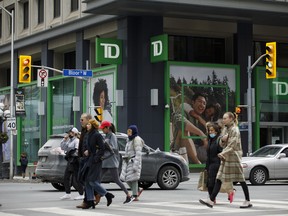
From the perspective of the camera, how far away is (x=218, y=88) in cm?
A: 4075

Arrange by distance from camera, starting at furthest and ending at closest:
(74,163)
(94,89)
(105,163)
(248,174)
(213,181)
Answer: (94,89)
(248,174)
(74,163)
(105,163)
(213,181)

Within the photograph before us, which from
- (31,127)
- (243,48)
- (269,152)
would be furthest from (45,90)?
(269,152)


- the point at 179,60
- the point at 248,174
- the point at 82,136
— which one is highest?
the point at 179,60

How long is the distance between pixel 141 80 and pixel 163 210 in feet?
80.8

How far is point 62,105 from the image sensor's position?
4662cm

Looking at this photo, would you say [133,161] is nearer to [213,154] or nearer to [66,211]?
[213,154]

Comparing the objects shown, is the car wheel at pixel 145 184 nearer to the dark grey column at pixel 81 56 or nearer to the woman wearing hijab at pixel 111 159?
the woman wearing hijab at pixel 111 159

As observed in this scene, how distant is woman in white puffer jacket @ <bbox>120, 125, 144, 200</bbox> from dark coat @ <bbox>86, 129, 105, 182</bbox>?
6.91 feet

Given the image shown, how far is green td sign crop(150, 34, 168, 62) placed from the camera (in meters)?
37.8

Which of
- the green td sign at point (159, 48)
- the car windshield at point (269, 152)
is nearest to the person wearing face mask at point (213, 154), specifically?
the car windshield at point (269, 152)

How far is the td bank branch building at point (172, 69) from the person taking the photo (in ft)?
126

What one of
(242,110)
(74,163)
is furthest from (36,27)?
(74,163)

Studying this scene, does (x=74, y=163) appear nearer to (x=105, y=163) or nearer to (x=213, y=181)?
(x=105, y=163)

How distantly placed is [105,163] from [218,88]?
24924 mm
